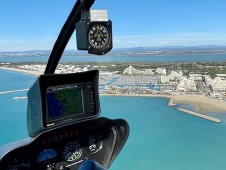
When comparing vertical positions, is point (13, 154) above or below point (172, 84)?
above

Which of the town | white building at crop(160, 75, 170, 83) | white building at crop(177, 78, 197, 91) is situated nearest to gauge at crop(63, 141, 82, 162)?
the town

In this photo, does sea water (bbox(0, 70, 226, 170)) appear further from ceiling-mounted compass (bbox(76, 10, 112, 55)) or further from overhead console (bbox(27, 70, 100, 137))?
ceiling-mounted compass (bbox(76, 10, 112, 55))

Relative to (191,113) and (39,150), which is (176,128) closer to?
(191,113)

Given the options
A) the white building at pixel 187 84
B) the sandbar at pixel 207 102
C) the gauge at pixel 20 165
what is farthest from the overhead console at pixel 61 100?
the sandbar at pixel 207 102

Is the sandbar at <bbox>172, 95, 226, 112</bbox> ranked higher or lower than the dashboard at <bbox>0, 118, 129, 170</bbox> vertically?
lower

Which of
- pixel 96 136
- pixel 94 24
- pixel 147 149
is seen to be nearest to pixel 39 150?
pixel 96 136

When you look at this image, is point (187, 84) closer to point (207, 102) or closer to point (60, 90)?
point (207, 102)

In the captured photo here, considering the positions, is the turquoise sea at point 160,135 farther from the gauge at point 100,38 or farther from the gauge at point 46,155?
the gauge at point 100,38
